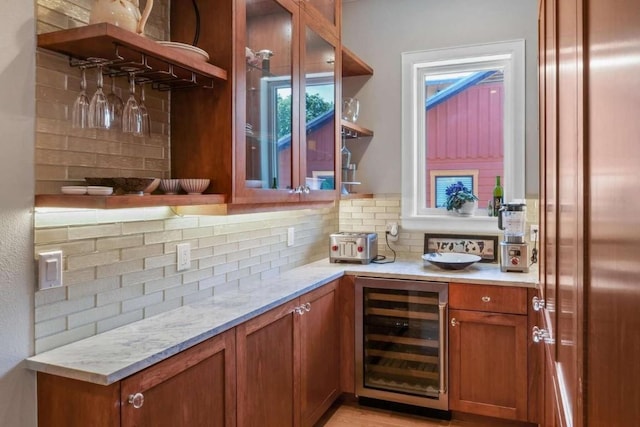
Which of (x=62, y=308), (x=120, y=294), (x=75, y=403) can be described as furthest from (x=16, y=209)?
(x=75, y=403)

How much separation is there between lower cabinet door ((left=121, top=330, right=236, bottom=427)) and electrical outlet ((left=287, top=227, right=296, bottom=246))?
1.22m

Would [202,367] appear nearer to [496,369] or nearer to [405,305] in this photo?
[405,305]

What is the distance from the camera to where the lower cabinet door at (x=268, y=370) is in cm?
191

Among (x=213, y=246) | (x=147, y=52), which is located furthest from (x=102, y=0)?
(x=213, y=246)

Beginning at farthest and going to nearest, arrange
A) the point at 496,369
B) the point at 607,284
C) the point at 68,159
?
1. the point at 496,369
2. the point at 68,159
3. the point at 607,284

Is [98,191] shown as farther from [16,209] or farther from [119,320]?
[119,320]

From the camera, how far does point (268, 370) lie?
2.09 meters

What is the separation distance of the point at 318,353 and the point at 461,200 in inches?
60.4

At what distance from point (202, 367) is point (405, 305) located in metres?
1.56

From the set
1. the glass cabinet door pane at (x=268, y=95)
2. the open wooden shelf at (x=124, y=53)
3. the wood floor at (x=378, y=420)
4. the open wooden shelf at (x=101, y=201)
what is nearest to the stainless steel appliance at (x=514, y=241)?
the wood floor at (x=378, y=420)

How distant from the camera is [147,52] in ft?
4.80

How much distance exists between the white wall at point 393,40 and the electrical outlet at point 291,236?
2.71 ft

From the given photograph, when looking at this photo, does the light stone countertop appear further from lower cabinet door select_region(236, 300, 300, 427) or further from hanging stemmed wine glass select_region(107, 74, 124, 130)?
hanging stemmed wine glass select_region(107, 74, 124, 130)

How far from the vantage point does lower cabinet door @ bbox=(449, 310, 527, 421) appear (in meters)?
2.61
